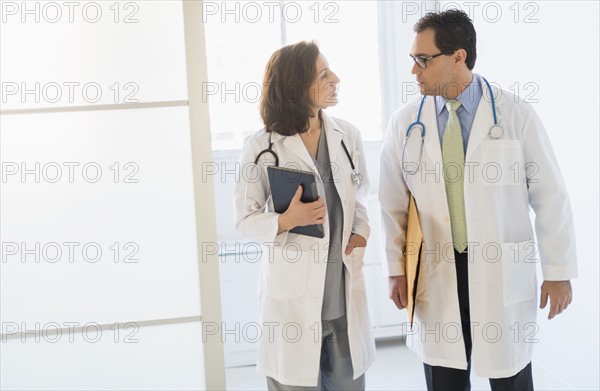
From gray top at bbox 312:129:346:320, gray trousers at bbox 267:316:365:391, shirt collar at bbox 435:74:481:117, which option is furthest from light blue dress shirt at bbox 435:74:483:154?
gray trousers at bbox 267:316:365:391

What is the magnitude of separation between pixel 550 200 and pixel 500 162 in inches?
6.9

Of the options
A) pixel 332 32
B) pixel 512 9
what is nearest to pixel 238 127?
pixel 332 32

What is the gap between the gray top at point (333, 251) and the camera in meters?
1.71

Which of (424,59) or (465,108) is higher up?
(424,59)

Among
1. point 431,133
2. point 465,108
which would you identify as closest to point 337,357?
point 431,133

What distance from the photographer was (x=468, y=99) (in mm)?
1762

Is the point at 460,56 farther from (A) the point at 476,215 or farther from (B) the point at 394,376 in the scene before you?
Result: (B) the point at 394,376

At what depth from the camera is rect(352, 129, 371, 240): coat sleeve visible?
1.76m

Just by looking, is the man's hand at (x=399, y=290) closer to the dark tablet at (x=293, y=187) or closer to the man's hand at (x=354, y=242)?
the man's hand at (x=354, y=242)

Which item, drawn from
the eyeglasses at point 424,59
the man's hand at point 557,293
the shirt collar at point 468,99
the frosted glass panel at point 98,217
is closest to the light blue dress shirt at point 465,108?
the shirt collar at point 468,99

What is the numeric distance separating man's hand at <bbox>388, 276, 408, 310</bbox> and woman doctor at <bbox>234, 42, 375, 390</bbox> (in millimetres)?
137

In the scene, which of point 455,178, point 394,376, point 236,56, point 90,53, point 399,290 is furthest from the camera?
point 236,56

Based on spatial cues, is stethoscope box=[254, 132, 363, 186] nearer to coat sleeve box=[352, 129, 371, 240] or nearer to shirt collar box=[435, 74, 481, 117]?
coat sleeve box=[352, 129, 371, 240]

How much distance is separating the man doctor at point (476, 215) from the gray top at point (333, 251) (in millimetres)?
223
